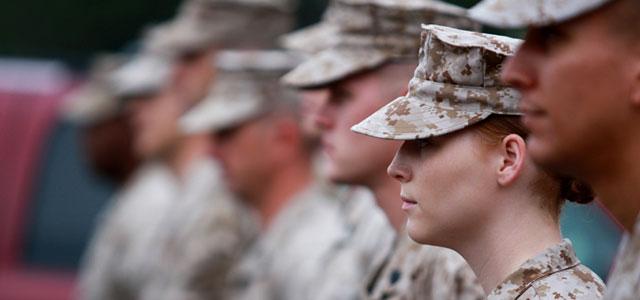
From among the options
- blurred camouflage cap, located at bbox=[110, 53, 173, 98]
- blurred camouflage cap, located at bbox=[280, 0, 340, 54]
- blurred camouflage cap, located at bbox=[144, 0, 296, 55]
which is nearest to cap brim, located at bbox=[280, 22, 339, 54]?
blurred camouflage cap, located at bbox=[280, 0, 340, 54]

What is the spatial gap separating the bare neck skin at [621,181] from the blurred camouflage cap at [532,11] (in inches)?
8.4

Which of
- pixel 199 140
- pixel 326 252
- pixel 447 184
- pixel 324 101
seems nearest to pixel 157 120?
pixel 199 140

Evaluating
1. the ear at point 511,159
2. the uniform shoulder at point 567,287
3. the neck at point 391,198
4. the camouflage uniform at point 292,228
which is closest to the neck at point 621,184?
the uniform shoulder at point 567,287

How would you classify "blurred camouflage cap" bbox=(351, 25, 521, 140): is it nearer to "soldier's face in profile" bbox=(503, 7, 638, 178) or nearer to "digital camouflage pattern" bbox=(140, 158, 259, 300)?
"soldier's face in profile" bbox=(503, 7, 638, 178)

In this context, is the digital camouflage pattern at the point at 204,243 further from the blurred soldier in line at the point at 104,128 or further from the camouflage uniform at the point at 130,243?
the blurred soldier in line at the point at 104,128

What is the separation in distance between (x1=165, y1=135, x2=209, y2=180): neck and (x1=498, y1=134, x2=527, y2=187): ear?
20.7 ft

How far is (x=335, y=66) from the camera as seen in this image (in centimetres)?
464

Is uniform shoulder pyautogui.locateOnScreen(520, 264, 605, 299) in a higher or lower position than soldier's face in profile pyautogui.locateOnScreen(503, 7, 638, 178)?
lower

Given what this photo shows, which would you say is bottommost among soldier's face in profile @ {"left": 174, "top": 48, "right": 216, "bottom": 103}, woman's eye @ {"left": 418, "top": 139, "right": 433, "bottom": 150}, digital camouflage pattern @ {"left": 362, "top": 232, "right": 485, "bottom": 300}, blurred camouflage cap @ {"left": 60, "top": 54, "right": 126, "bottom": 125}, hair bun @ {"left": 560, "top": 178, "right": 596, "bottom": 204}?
blurred camouflage cap @ {"left": 60, "top": 54, "right": 126, "bottom": 125}

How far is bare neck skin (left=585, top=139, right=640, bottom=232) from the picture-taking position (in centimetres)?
249

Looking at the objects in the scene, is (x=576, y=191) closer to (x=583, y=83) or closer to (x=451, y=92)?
(x=451, y=92)

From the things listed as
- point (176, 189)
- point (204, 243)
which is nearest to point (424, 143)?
point (204, 243)

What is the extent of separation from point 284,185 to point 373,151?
2764 millimetres

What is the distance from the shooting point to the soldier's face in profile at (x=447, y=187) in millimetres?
3117
